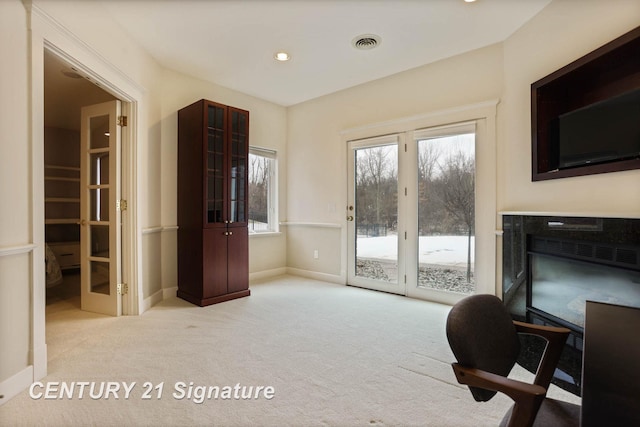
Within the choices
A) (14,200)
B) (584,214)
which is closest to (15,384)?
(14,200)

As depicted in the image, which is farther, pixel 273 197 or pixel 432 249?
pixel 273 197

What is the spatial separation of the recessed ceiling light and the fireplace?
2851 mm

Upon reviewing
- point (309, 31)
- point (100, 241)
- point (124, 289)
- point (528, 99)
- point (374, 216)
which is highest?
point (309, 31)

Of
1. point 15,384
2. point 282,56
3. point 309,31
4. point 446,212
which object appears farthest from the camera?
point 446,212

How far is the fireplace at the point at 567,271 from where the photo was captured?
1.93 m

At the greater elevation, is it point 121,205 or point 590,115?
point 590,115

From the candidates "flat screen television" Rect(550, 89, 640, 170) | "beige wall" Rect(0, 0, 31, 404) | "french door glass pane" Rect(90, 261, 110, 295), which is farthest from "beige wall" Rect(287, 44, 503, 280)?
"beige wall" Rect(0, 0, 31, 404)

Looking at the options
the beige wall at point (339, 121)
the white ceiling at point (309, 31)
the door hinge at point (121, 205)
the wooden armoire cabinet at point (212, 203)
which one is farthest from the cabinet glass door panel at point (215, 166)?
the beige wall at point (339, 121)

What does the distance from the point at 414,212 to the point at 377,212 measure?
0.55 m

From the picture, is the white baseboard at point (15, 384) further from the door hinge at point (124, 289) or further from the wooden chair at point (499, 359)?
the wooden chair at point (499, 359)

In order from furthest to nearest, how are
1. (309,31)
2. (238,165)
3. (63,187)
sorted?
(63,187)
(238,165)
(309,31)

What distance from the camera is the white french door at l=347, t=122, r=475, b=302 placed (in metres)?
3.42

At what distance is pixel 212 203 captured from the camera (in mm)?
3576

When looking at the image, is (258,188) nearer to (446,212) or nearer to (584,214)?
(446,212)
